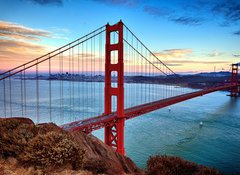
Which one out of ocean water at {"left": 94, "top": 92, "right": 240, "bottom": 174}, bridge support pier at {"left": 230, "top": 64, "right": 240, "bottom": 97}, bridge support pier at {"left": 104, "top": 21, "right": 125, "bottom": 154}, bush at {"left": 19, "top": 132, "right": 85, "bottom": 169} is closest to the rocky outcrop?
bush at {"left": 19, "top": 132, "right": 85, "bottom": 169}

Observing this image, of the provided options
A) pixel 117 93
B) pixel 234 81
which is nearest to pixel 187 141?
pixel 117 93

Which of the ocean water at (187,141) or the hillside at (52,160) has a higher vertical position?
the hillside at (52,160)

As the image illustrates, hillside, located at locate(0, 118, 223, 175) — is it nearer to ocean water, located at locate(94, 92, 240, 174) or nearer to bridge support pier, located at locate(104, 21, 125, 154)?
bridge support pier, located at locate(104, 21, 125, 154)

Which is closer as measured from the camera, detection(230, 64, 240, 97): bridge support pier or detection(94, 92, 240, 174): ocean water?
detection(94, 92, 240, 174): ocean water

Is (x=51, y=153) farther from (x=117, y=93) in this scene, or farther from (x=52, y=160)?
(x=117, y=93)

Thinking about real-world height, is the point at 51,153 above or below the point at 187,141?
above

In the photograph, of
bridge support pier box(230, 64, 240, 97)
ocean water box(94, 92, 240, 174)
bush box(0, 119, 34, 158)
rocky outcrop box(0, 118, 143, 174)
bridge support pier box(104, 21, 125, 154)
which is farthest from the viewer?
bridge support pier box(230, 64, 240, 97)

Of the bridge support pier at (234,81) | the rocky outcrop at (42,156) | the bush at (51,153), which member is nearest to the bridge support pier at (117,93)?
the rocky outcrop at (42,156)

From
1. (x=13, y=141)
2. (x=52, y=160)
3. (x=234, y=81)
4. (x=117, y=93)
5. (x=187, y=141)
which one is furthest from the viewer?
(x=234, y=81)

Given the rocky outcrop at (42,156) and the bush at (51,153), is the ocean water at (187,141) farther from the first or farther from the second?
the bush at (51,153)
